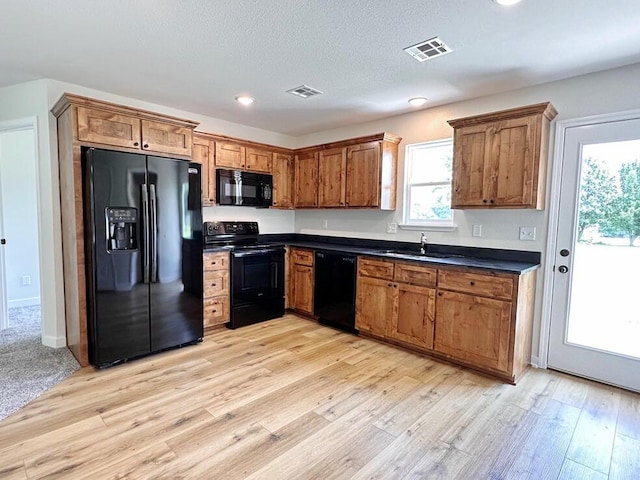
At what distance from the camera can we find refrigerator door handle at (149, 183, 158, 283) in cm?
306

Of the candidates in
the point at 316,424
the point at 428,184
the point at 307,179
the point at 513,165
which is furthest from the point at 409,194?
the point at 316,424

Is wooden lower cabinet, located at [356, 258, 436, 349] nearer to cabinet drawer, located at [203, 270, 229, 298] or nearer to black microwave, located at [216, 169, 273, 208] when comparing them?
cabinet drawer, located at [203, 270, 229, 298]

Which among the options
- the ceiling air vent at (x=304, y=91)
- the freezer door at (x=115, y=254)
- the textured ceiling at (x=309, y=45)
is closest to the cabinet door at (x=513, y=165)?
the textured ceiling at (x=309, y=45)

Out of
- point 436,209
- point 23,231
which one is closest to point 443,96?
point 436,209

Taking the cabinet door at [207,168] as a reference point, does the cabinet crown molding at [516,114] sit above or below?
above

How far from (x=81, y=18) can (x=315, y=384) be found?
300 cm

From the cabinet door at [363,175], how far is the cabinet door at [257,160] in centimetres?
115

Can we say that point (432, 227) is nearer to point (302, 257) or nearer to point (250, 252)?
point (302, 257)

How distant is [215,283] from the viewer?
387 cm

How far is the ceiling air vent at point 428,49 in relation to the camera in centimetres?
236

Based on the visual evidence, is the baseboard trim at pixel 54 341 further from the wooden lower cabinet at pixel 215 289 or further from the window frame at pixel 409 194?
the window frame at pixel 409 194

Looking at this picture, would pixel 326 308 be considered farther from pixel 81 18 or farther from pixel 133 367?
pixel 81 18

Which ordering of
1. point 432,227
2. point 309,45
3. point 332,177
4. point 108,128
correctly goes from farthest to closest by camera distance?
point 332,177, point 432,227, point 108,128, point 309,45

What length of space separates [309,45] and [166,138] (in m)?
1.67
